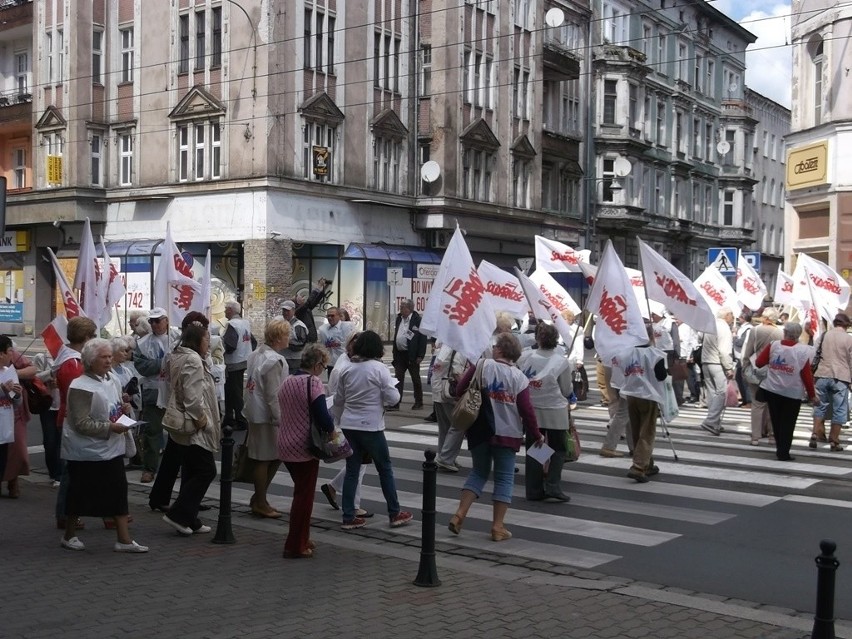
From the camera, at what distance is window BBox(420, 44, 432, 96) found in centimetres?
3947

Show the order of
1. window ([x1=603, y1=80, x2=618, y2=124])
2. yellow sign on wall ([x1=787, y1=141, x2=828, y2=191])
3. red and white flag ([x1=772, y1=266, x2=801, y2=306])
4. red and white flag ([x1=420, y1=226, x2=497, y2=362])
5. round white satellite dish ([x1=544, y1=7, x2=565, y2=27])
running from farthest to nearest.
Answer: window ([x1=603, y1=80, x2=618, y2=124]) < round white satellite dish ([x1=544, y1=7, x2=565, y2=27]) < yellow sign on wall ([x1=787, y1=141, x2=828, y2=191]) < red and white flag ([x1=772, y1=266, x2=801, y2=306]) < red and white flag ([x1=420, y1=226, x2=497, y2=362])

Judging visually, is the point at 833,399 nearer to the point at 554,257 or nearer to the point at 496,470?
the point at 554,257

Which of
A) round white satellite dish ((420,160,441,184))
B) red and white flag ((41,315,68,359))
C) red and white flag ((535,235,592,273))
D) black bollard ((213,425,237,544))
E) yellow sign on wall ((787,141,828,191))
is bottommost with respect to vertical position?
black bollard ((213,425,237,544))

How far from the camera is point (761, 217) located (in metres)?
71.7

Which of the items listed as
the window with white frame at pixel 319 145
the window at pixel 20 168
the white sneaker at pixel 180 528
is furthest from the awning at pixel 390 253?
the white sneaker at pixel 180 528

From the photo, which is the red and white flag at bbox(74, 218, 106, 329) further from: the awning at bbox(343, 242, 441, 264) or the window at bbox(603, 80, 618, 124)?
the window at bbox(603, 80, 618, 124)

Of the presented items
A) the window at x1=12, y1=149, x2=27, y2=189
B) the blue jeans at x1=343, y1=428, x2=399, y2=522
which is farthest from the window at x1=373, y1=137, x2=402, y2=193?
the blue jeans at x1=343, y1=428, x2=399, y2=522

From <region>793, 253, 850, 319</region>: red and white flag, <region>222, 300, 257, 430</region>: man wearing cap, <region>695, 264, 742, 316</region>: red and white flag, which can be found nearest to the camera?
<region>222, 300, 257, 430</region>: man wearing cap

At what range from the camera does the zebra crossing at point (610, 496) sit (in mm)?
9062

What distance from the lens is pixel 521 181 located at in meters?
44.2

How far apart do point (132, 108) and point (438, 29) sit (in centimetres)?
1115

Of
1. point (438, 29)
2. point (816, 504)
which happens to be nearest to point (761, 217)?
point (438, 29)

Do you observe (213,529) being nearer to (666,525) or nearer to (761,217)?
(666,525)

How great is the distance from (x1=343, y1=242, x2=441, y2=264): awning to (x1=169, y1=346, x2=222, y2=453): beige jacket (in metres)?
26.8
